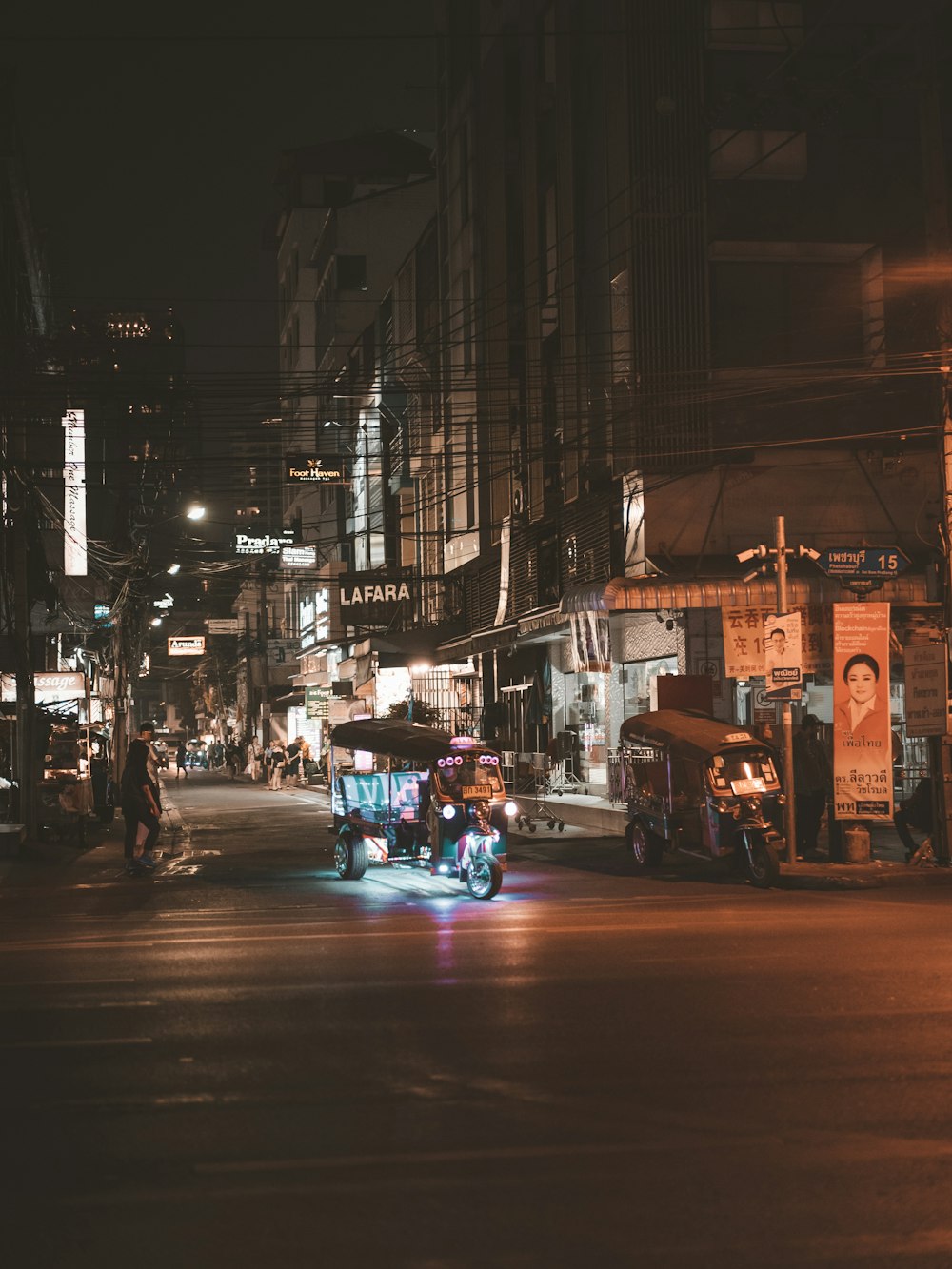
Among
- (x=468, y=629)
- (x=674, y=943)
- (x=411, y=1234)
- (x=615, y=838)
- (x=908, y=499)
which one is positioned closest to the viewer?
(x=411, y=1234)

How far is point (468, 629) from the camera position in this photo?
146 feet

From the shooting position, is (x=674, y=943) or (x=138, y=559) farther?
(x=138, y=559)

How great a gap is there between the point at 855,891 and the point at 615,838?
31.2ft

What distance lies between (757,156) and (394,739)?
16.5 m

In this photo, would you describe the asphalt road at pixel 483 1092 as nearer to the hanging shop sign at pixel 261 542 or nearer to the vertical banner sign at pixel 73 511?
the vertical banner sign at pixel 73 511

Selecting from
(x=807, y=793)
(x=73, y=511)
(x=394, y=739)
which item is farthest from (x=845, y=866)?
(x=73, y=511)

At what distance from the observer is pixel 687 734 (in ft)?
63.7

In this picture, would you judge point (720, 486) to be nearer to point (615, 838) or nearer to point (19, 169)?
point (615, 838)

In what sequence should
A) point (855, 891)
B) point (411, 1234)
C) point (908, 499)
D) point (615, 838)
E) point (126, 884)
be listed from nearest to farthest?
point (411, 1234)
point (855, 891)
point (126, 884)
point (615, 838)
point (908, 499)

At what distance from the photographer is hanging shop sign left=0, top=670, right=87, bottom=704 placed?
101ft

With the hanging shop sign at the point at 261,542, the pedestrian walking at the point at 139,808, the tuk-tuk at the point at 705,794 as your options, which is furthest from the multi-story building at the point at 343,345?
the tuk-tuk at the point at 705,794

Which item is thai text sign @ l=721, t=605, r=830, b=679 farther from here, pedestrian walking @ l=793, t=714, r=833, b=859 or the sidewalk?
the sidewalk

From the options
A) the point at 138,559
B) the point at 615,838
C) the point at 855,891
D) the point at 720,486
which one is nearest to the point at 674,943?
the point at 855,891

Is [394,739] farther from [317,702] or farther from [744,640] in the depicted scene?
[317,702]
